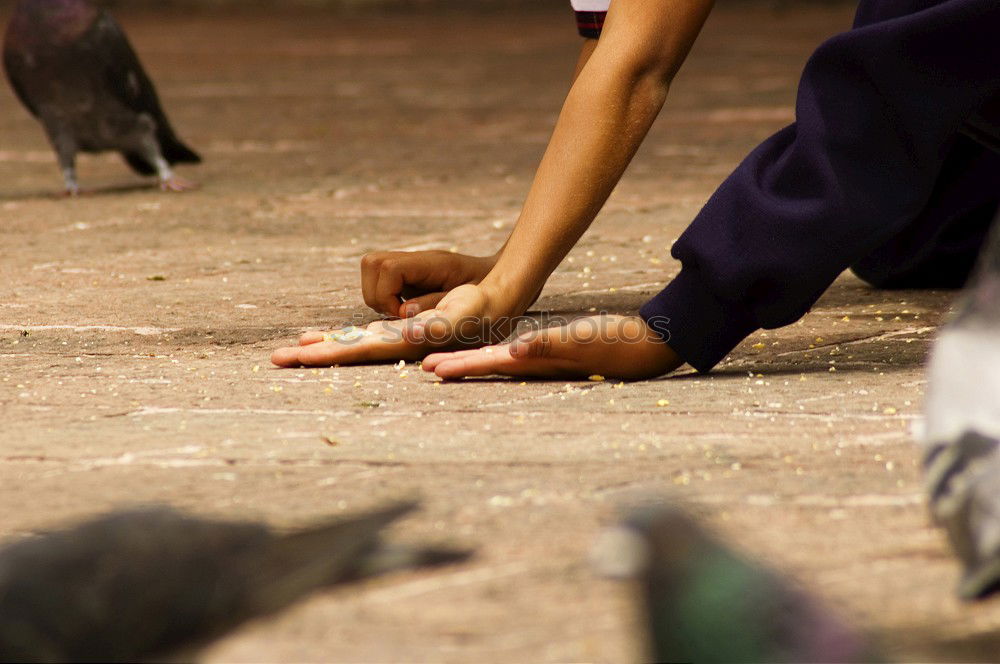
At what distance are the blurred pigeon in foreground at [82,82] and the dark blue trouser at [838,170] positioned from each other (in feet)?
10.5

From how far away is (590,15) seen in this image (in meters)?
2.72

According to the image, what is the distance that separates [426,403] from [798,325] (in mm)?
869

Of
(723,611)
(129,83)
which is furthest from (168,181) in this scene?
(723,611)

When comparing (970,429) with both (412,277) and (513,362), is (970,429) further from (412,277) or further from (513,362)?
(412,277)

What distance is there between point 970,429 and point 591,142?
120 centimetres

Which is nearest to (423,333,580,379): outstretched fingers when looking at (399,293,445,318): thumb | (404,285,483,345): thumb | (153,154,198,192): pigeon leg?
(404,285,483,345): thumb

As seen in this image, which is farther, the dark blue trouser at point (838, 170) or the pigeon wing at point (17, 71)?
the pigeon wing at point (17, 71)

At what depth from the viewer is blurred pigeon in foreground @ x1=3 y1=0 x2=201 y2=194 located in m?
5.14

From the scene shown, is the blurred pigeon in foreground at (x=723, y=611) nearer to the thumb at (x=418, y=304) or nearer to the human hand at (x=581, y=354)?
the human hand at (x=581, y=354)

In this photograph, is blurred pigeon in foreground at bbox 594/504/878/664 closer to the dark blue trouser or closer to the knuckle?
the dark blue trouser

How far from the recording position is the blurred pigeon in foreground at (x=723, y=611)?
37.0 inches

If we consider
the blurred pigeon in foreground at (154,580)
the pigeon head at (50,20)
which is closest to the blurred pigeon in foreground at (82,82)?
the pigeon head at (50,20)

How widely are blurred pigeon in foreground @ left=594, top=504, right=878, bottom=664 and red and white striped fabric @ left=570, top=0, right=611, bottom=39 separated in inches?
72.1

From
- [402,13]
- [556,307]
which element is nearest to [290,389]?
[556,307]
